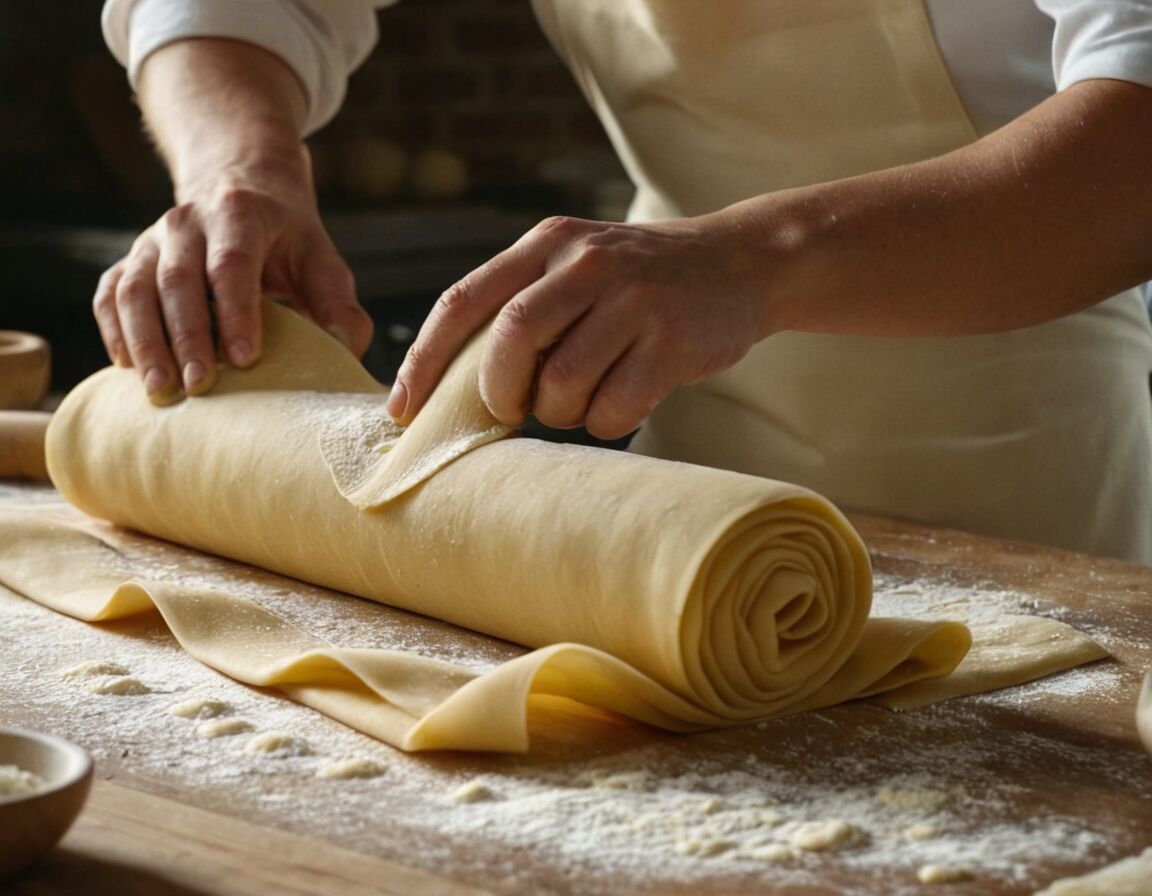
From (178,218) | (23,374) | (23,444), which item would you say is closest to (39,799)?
(178,218)

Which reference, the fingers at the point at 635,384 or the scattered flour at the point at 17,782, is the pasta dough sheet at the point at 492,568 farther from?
the scattered flour at the point at 17,782

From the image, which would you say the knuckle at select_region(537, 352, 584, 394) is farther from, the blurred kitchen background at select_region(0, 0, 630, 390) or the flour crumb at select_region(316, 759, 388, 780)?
the blurred kitchen background at select_region(0, 0, 630, 390)

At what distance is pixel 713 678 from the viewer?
1.12 meters

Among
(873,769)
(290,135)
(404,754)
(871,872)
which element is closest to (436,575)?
(404,754)

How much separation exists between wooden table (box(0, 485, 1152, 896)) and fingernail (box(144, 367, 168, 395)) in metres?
0.46

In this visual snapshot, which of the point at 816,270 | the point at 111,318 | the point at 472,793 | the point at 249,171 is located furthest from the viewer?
the point at 249,171

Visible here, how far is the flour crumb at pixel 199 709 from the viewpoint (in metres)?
1.16

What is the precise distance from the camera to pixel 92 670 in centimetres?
125

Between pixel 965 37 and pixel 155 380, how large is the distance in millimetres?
995

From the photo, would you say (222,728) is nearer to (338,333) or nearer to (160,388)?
(160,388)

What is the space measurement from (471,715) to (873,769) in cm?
29

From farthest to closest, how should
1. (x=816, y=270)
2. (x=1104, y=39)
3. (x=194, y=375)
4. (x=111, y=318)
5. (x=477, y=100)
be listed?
(x=477, y=100) < (x=111, y=318) < (x=194, y=375) < (x=1104, y=39) < (x=816, y=270)

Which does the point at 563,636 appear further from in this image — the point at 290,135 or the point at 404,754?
the point at 290,135

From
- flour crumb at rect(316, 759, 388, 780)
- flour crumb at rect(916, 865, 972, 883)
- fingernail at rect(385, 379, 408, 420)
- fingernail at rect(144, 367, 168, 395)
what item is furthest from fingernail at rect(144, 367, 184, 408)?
flour crumb at rect(916, 865, 972, 883)
